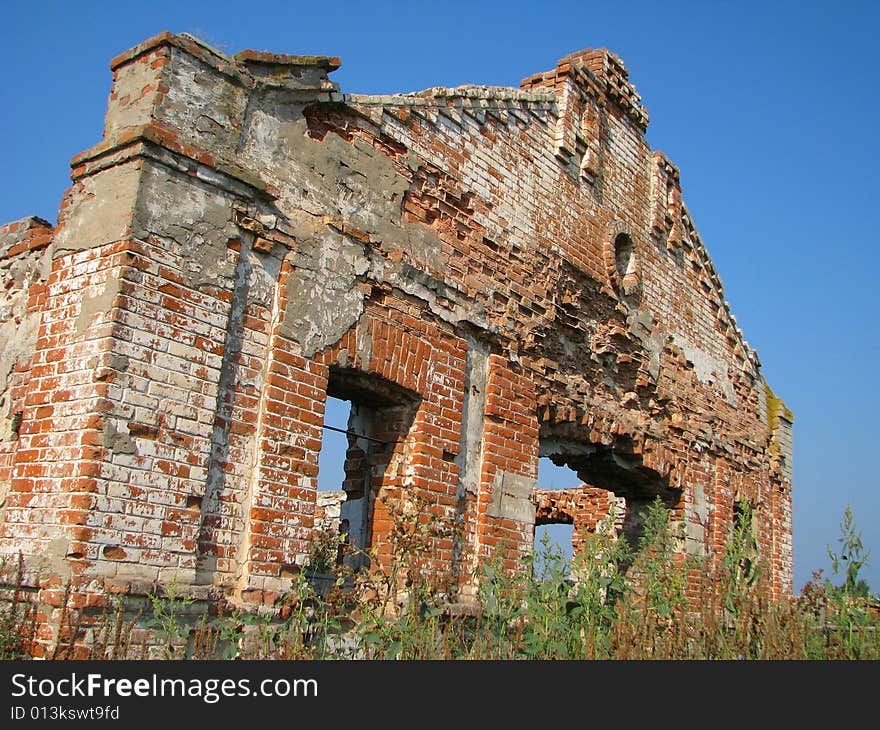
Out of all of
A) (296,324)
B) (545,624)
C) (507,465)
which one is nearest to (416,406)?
(507,465)

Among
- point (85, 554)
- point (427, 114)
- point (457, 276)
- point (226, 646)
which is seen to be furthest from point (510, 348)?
point (85, 554)

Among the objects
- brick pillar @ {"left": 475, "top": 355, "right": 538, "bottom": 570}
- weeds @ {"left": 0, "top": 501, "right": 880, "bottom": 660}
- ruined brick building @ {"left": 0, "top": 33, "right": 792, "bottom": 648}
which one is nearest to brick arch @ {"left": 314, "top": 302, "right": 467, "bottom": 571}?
ruined brick building @ {"left": 0, "top": 33, "right": 792, "bottom": 648}

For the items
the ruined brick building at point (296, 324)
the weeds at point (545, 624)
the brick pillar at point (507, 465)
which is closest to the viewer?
the weeds at point (545, 624)

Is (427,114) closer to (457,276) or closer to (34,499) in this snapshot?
(457,276)

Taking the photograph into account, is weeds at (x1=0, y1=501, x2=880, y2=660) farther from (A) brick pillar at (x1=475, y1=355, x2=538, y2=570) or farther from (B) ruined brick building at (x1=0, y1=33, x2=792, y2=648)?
(A) brick pillar at (x1=475, y1=355, x2=538, y2=570)

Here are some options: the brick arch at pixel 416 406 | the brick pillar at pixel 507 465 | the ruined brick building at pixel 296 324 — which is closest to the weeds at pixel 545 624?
the ruined brick building at pixel 296 324

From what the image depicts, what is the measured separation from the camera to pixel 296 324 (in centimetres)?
526

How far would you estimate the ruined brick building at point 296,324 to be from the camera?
14.3 ft

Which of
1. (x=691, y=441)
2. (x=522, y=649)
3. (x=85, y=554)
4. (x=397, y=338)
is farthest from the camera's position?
(x=691, y=441)

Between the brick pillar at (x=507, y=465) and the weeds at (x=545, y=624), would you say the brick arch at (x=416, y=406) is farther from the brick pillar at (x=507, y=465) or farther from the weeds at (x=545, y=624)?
the weeds at (x=545, y=624)

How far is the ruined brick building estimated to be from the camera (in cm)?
435

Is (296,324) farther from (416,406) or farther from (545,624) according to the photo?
(545,624)

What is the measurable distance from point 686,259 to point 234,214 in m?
7.36

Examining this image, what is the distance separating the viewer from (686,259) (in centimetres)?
1082
